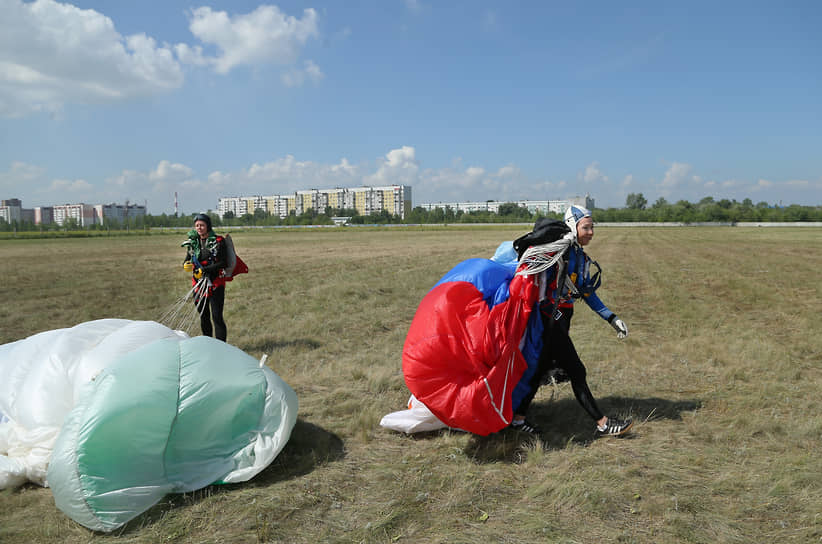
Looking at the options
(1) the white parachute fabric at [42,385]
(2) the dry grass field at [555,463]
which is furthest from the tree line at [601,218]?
(1) the white parachute fabric at [42,385]

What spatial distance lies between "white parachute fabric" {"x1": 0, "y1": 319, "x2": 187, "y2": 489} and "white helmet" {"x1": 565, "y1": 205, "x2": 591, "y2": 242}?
12.0 ft

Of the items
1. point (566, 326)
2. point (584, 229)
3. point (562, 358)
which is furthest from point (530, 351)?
point (584, 229)

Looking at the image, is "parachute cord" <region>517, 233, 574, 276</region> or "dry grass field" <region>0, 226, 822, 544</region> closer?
"dry grass field" <region>0, 226, 822, 544</region>

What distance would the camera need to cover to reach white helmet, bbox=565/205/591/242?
406 cm

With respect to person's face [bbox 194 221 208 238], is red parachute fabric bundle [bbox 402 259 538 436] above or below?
below

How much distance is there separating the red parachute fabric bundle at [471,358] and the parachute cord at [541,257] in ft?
0.27

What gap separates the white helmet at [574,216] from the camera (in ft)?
13.3

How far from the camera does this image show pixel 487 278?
13.7 ft

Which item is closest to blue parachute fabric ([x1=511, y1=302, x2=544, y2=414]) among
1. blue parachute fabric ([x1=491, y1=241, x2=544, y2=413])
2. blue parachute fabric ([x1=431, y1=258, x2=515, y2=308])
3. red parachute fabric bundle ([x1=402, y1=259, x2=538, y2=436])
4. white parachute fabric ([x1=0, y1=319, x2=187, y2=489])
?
blue parachute fabric ([x1=491, y1=241, x2=544, y2=413])

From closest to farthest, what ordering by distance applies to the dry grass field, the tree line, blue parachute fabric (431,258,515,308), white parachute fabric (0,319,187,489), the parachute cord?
the dry grass field < white parachute fabric (0,319,187,489) < the parachute cord < blue parachute fabric (431,258,515,308) < the tree line

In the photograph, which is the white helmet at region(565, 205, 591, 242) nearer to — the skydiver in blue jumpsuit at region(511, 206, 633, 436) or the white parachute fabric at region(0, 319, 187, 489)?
the skydiver in blue jumpsuit at region(511, 206, 633, 436)

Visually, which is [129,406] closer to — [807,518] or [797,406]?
[807,518]

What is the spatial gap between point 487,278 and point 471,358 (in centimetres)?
79

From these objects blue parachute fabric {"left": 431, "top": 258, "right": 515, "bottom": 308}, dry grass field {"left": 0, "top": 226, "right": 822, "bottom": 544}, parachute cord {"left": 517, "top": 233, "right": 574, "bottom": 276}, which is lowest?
dry grass field {"left": 0, "top": 226, "right": 822, "bottom": 544}
